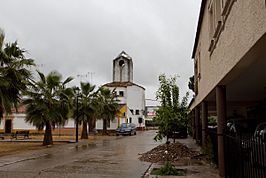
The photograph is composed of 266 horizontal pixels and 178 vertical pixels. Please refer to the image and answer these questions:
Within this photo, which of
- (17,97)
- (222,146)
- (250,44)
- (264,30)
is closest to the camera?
(264,30)

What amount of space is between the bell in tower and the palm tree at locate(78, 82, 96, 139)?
2876 centimetres

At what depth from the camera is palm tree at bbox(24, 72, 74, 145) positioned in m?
24.1

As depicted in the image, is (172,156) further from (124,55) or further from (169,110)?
(124,55)

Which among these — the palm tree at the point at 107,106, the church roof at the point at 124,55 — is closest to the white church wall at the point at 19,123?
the palm tree at the point at 107,106

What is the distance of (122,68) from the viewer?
219 ft

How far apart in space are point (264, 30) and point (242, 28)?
155cm

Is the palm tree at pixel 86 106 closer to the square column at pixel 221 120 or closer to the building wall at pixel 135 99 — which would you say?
the square column at pixel 221 120

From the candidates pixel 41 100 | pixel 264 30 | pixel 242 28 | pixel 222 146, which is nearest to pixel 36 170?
pixel 222 146

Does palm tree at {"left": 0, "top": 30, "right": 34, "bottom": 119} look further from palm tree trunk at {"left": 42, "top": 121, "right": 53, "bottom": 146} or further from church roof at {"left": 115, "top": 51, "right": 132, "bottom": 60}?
church roof at {"left": 115, "top": 51, "right": 132, "bottom": 60}

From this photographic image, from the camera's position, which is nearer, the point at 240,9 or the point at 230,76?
the point at 240,9

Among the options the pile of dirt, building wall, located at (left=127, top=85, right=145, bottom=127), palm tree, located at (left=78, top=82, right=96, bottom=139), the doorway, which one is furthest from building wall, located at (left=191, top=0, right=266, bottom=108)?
building wall, located at (left=127, top=85, right=145, bottom=127)

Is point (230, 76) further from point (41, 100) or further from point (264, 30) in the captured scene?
point (41, 100)

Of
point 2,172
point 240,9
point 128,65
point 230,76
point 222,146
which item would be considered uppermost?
point 128,65

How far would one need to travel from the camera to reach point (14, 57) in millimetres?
19656
